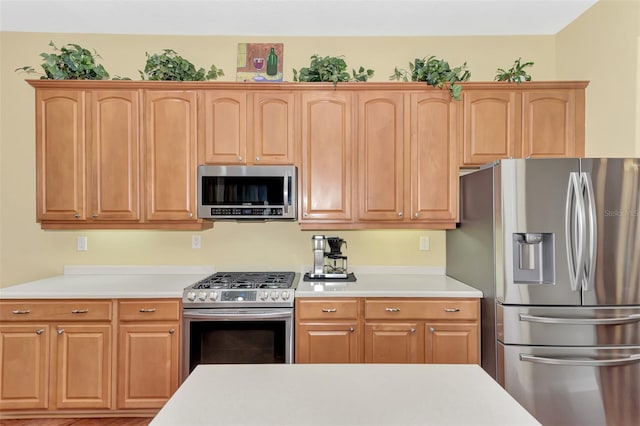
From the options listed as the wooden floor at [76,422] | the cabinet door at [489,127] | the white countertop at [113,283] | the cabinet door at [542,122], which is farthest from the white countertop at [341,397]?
the cabinet door at [542,122]

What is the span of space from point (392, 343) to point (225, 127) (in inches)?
78.0

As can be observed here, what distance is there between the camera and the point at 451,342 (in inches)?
96.9

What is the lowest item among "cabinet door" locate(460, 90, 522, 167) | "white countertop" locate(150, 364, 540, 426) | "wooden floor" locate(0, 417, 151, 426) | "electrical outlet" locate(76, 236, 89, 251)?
"wooden floor" locate(0, 417, 151, 426)

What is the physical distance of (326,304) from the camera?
2479mm

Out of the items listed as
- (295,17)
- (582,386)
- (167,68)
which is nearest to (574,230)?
(582,386)

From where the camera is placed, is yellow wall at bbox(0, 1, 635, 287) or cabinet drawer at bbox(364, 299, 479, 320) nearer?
cabinet drawer at bbox(364, 299, 479, 320)

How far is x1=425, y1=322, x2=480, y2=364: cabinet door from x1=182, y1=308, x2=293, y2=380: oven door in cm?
94

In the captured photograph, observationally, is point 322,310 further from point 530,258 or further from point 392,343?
point 530,258

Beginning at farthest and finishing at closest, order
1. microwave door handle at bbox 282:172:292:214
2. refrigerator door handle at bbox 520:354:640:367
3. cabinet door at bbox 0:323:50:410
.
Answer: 1. microwave door handle at bbox 282:172:292:214
2. cabinet door at bbox 0:323:50:410
3. refrigerator door handle at bbox 520:354:640:367

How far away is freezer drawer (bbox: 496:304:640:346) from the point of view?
2133 millimetres

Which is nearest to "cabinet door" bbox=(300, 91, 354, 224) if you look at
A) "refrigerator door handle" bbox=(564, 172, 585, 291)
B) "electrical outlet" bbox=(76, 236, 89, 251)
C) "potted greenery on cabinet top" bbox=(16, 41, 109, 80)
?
"refrigerator door handle" bbox=(564, 172, 585, 291)

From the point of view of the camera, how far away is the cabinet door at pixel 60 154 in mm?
2719

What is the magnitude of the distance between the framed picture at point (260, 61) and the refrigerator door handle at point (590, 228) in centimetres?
226

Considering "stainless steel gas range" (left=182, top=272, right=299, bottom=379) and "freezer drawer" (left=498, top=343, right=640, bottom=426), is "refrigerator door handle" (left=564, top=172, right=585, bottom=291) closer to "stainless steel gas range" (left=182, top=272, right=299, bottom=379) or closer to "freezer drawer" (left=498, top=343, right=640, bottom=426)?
"freezer drawer" (left=498, top=343, right=640, bottom=426)
